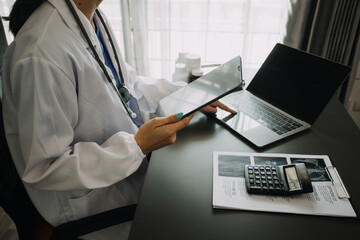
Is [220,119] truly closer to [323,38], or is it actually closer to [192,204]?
[192,204]

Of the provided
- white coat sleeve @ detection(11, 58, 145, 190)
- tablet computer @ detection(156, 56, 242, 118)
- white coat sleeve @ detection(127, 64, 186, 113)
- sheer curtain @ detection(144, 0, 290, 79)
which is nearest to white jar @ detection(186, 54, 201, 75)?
white coat sleeve @ detection(127, 64, 186, 113)

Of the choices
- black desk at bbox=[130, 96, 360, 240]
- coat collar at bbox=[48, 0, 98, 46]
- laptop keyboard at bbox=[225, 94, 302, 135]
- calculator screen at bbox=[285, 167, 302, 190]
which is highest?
coat collar at bbox=[48, 0, 98, 46]

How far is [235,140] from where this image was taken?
0.90 metres

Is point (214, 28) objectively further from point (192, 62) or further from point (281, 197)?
point (281, 197)

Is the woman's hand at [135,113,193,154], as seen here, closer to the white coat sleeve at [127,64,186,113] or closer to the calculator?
the calculator

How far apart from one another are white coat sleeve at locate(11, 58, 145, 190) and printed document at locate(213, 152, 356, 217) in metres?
0.25

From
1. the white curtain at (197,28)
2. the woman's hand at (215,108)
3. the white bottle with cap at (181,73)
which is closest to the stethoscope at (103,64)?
the woman's hand at (215,108)

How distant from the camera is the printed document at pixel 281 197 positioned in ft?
2.15

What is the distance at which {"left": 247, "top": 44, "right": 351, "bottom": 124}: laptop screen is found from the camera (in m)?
0.91

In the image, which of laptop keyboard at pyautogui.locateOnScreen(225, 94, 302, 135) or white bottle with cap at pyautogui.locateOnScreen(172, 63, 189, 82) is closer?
laptop keyboard at pyautogui.locateOnScreen(225, 94, 302, 135)

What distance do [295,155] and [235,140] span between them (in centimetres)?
18

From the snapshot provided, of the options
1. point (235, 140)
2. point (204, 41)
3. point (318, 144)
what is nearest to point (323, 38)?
point (204, 41)

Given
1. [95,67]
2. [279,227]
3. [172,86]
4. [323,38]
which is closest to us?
[279,227]

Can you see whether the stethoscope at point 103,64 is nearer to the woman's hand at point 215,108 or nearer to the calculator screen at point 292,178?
the woman's hand at point 215,108
